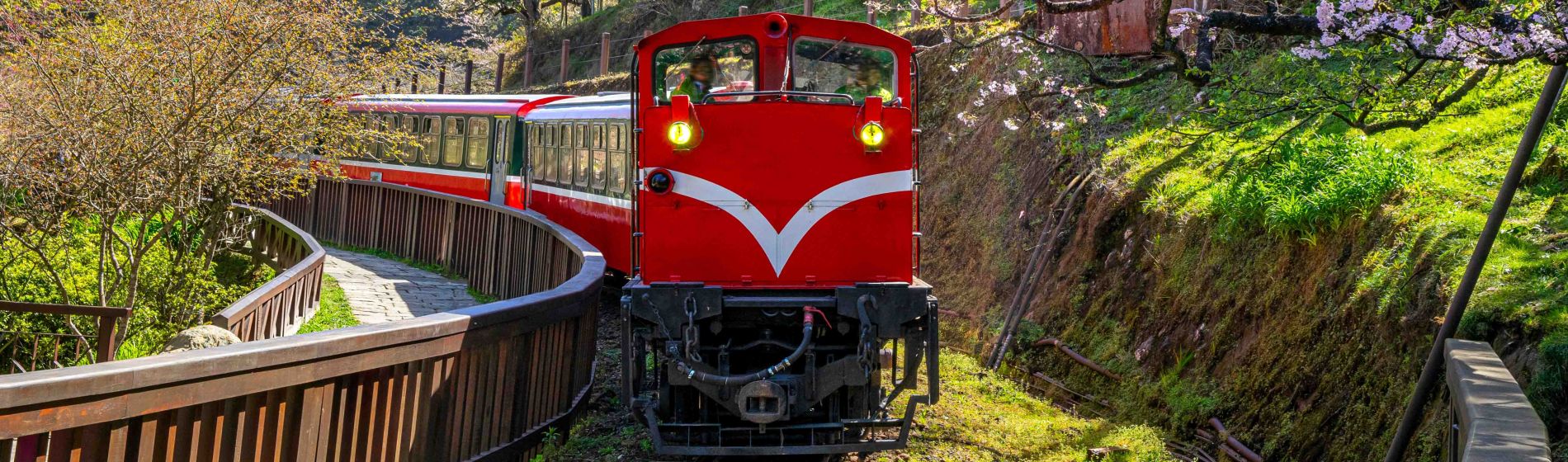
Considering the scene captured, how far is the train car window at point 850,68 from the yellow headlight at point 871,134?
0.39 m

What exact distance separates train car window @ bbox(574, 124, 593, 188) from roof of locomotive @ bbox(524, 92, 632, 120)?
17cm

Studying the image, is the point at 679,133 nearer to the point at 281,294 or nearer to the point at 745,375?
the point at 745,375

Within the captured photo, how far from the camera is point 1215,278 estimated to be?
32.0 ft

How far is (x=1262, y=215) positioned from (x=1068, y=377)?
7.15 ft

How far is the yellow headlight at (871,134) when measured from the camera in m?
7.91

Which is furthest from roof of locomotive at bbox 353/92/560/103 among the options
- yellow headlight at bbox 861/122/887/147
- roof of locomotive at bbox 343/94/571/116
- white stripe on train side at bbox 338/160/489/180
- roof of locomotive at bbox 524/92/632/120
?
yellow headlight at bbox 861/122/887/147

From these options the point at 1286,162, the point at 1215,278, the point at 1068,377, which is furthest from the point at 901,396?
the point at 1286,162

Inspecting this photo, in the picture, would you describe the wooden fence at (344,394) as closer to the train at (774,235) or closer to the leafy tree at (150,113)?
the train at (774,235)

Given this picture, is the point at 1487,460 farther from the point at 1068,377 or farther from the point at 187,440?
the point at 1068,377

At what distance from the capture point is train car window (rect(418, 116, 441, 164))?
72.2 ft

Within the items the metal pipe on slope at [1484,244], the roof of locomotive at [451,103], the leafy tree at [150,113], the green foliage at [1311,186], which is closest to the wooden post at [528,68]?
the roof of locomotive at [451,103]

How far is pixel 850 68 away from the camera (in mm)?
8367

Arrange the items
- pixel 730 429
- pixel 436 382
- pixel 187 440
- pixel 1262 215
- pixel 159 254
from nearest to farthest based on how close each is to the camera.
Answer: pixel 187 440
pixel 436 382
pixel 730 429
pixel 1262 215
pixel 159 254

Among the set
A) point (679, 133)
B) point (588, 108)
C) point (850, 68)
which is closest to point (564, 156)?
point (588, 108)
